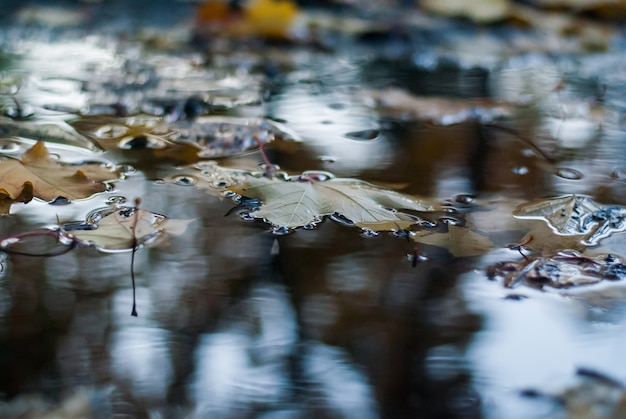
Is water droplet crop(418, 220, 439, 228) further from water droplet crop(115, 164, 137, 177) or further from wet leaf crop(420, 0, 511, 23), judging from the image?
wet leaf crop(420, 0, 511, 23)

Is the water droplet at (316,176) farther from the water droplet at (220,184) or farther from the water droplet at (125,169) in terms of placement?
the water droplet at (125,169)

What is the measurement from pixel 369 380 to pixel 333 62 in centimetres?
177

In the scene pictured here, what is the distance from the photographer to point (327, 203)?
87 centimetres

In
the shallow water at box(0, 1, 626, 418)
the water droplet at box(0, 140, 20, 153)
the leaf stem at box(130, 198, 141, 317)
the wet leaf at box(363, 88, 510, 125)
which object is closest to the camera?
the shallow water at box(0, 1, 626, 418)

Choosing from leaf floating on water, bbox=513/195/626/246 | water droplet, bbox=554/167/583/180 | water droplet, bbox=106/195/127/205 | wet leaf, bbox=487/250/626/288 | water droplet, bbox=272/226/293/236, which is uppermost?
wet leaf, bbox=487/250/626/288

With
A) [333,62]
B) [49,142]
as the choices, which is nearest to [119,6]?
[333,62]

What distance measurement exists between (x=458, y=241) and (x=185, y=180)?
0.43m

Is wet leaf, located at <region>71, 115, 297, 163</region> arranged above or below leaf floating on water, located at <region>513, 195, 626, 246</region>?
below

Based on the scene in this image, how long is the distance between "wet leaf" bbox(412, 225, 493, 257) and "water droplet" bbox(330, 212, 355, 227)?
87 mm

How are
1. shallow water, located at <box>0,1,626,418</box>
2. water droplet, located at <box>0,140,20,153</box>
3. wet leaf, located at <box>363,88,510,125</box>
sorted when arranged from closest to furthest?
shallow water, located at <box>0,1,626,418</box> → water droplet, located at <box>0,140,20,153</box> → wet leaf, located at <box>363,88,510,125</box>

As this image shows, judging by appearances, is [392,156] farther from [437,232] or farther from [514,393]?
[514,393]

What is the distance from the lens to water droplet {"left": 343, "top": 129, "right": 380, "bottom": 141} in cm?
127

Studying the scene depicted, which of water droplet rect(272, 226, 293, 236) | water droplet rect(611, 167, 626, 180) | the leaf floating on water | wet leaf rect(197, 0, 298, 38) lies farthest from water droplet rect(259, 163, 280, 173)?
wet leaf rect(197, 0, 298, 38)

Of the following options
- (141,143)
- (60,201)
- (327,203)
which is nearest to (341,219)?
(327,203)
